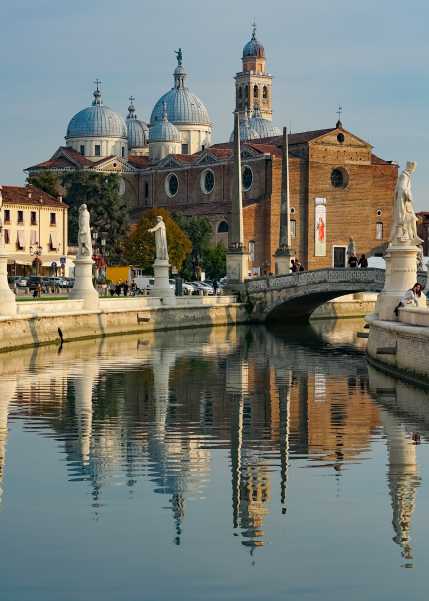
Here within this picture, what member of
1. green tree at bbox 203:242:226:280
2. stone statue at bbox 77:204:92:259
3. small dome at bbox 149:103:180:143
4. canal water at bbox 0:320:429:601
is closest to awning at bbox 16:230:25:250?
green tree at bbox 203:242:226:280

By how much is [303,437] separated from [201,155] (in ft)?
276

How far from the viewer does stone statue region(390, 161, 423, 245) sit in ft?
102

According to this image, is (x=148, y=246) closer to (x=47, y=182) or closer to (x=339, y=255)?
(x=339, y=255)

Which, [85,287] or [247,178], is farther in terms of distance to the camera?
[247,178]

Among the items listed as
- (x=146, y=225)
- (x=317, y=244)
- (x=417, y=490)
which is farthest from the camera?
(x=317, y=244)

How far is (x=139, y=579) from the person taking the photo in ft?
39.0

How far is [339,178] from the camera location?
321 ft

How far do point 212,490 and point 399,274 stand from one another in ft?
55.5

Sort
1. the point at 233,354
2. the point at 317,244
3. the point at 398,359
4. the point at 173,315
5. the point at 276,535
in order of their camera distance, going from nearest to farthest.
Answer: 1. the point at 276,535
2. the point at 398,359
3. the point at 233,354
4. the point at 173,315
5. the point at 317,244

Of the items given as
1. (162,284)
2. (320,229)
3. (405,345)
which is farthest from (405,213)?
(320,229)

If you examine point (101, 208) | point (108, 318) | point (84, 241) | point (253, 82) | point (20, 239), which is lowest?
point (108, 318)

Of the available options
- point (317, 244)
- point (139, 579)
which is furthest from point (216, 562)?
point (317, 244)

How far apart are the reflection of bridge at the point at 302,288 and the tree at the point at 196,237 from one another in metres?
34.6

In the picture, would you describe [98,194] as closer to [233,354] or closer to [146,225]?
[146,225]
